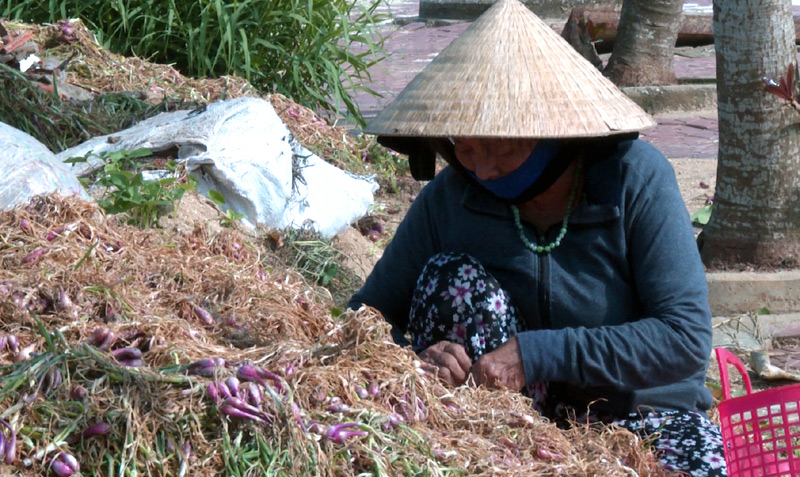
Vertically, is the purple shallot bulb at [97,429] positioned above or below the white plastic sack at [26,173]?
above

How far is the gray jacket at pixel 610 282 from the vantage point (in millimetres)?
2160

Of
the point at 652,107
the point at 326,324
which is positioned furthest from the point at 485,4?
the point at 326,324

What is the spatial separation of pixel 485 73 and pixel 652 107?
16.9ft

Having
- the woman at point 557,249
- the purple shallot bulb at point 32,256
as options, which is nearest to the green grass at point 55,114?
the purple shallot bulb at point 32,256

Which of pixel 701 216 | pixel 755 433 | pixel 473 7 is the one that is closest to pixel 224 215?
pixel 755 433

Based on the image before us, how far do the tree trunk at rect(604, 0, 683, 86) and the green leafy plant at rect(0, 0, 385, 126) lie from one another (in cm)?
208

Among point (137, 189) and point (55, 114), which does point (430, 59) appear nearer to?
point (55, 114)

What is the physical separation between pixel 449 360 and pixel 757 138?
2183mm

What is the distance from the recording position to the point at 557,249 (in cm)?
231

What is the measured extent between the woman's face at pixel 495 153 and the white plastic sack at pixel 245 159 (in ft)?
5.47

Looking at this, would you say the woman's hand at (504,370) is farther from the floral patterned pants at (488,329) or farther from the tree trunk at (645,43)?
the tree trunk at (645,43)

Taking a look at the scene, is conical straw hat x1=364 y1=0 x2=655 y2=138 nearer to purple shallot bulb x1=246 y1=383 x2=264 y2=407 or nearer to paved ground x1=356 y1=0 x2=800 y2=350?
purple shallot bulb x1=246 y1=383 x2=264 y2=407

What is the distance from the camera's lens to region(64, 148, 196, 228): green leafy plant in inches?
129

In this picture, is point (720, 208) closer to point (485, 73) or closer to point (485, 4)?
point (485, 73)
